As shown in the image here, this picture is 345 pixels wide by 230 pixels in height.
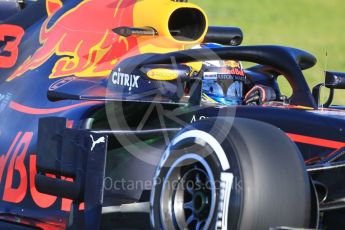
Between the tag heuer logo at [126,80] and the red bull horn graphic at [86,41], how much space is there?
0.43m

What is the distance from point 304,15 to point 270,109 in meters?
24.2

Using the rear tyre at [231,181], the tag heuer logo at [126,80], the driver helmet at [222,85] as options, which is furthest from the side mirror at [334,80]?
the rear tyre at [231,181]

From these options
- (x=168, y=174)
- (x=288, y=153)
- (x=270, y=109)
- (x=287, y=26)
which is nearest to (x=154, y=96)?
(x=270, y=109)

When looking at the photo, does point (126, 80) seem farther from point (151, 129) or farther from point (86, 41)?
point (86, 41)

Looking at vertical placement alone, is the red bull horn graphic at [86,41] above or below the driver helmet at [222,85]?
above

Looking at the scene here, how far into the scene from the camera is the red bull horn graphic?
572 cm

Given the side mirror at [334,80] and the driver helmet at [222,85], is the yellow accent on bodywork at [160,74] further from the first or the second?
the side mirror at [334,80]

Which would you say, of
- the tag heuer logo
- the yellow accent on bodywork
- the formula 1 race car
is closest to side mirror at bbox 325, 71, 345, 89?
the formula 1 race car

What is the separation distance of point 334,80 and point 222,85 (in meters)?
0.80

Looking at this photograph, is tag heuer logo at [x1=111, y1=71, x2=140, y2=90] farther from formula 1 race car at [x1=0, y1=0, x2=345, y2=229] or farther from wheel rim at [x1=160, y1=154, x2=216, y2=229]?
→ wheel rim at [x1=160, y1=154, x2=216, y2=229]

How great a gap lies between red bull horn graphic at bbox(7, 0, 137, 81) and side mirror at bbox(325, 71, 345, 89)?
4.33ft

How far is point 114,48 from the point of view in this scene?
5.75 metres

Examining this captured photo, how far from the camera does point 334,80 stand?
5.84 m

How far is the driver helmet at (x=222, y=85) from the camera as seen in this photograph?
5.61m
